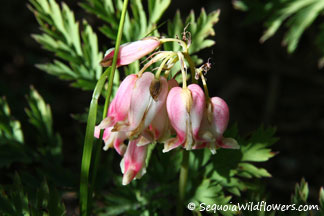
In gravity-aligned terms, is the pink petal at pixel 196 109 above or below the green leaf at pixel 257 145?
above

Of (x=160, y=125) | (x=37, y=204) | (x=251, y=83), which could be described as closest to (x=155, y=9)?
(x=160, y=125)

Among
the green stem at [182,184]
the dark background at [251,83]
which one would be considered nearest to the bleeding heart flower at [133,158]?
the green stem at [182,184]

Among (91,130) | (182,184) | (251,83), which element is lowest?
(251,83)

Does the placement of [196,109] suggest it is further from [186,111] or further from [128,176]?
[128,176]

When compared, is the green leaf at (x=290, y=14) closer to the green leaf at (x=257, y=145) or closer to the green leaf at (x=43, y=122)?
the green leaf at (x=257, y=145)

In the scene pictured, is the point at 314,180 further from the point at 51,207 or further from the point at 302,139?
the point at 51,207

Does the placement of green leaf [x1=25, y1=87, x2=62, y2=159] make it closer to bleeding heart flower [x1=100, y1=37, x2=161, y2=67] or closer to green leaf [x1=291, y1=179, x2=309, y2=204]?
bleeding heart flower [x1=100, y1=37, x2=161, y2=67]

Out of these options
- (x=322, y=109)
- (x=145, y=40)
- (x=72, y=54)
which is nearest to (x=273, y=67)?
(x=322, y=109)
